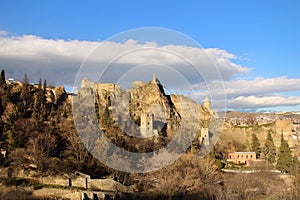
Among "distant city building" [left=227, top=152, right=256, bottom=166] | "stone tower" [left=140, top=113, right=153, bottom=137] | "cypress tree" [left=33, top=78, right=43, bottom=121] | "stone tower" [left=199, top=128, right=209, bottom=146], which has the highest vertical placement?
"cypress tree" [left=33, top=78, right=43, bottom=121]

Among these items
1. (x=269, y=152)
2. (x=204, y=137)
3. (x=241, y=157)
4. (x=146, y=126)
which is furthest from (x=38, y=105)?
(x=269, y=152)

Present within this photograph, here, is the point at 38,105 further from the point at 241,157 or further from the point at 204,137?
the point at 241,157

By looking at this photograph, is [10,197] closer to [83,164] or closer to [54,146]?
[83,164]

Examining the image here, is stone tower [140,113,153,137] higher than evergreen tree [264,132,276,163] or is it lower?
higher

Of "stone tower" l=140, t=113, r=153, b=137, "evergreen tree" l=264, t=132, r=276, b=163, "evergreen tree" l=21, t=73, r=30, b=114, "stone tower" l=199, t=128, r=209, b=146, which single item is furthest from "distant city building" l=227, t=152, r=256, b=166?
"evergreen tree" l=21, t=73, r=30, b=114

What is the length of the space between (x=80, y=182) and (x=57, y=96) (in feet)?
116

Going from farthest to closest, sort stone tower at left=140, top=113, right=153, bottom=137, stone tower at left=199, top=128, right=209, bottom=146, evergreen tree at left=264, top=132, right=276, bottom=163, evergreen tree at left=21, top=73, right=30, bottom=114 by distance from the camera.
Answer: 1. stone tower at left=199, top=128, right=209, bottom=146
2. evergreen tree at left=264, top=132, right=276, bottom=163
3. evergreen tree at left=21, top=73, right=30, bottom=114
4. stone tower at left=140, top=113, right=153, bottom=137

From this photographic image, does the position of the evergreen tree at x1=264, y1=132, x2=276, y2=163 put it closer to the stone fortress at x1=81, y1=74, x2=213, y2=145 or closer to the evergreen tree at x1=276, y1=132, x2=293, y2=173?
the evergreen tree at x1=276, y1=132, x2=293, y2=173

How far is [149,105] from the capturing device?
66438 mm

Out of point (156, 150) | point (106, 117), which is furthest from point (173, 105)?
point (156, 150)

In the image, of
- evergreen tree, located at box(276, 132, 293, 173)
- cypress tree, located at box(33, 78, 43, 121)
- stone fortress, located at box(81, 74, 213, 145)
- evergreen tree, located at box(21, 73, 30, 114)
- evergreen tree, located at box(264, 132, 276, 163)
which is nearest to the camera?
evergreen tree, located at box(276, 132, 293, 173)

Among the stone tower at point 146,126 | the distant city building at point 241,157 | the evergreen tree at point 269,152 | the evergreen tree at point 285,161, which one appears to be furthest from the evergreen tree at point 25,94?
the evergreen tree at point 269,152

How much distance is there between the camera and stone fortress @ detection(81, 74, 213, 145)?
4981 centimetres

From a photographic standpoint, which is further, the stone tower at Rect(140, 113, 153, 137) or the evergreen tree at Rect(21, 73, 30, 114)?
the evergreen tree at Rect(21, 73, 30, 114)
